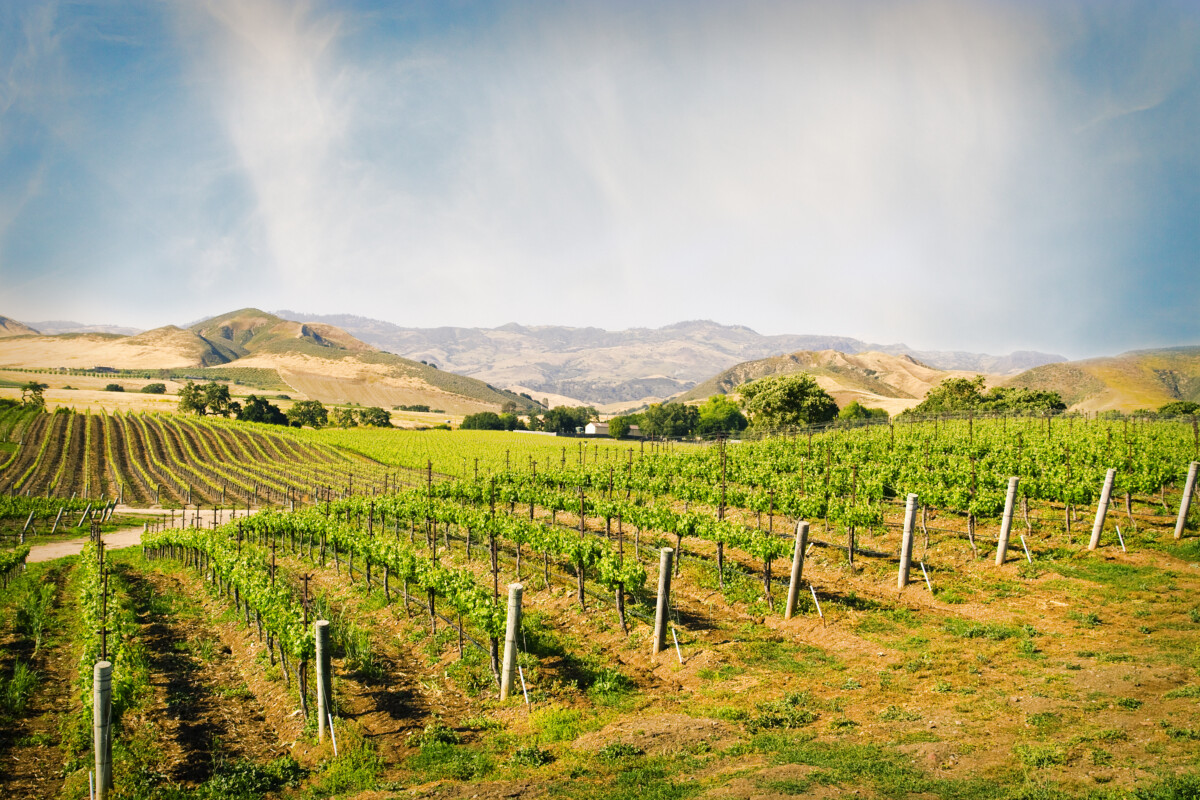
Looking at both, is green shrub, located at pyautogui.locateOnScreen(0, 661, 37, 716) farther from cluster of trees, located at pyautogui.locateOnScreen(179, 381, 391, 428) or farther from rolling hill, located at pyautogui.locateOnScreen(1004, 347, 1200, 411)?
rolling hill, located at pyautogui.locateOnScreen(1004, 347, 1200, 411)

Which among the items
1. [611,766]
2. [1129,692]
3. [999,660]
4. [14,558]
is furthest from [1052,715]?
[14,558]

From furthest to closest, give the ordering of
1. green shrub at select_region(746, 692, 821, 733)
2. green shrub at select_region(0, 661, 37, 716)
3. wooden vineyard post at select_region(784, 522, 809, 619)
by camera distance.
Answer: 1. wooden vineyard post at select_region(784, 522, 809, 619)
2. green shrub at select_region(0, 661, 37, 716)
3. green shrub at select_region(746, 692, 821, 733)

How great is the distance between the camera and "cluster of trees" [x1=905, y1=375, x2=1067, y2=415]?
203 feet

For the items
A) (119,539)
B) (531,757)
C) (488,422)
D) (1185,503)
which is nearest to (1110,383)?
(488,422)

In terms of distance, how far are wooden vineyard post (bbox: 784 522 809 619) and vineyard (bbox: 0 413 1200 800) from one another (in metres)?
0.09

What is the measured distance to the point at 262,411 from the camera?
342 feet

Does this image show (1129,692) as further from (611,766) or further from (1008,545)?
(1008,545)

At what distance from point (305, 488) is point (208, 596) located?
32285 mm

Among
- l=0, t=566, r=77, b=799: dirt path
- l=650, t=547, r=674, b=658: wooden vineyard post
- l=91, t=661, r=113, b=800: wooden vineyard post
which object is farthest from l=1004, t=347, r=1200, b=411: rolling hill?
l=0, t=566, r=77, b=799: dirt path

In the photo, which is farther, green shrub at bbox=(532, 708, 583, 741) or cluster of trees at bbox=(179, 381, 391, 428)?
cluster of trees at bbox=(179, 381, 391, 428)

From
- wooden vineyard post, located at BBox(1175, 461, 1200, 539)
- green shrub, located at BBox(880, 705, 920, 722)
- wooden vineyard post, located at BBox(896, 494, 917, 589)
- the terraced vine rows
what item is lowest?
the terraced vine rows

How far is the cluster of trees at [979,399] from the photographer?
61950mm

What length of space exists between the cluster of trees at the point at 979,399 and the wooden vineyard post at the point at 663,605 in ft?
192

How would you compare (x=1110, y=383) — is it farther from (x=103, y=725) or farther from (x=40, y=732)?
(x=40, y=732)
